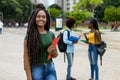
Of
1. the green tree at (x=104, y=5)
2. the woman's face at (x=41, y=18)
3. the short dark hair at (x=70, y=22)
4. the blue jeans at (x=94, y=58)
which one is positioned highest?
the woman's face at (x=41, y=18)

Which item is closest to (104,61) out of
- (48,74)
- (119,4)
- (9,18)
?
(48,74)

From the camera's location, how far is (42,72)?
5375 millimetres

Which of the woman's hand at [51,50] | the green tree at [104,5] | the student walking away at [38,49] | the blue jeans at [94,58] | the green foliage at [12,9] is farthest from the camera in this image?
the green tree at [104,5]

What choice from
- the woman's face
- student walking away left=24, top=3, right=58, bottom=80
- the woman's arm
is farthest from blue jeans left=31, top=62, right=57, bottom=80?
the woman's face

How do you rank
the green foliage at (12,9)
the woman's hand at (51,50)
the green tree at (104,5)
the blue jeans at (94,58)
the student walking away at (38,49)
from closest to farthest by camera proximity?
the woman's hand at (51,50), the student walking away at (38,49), the blue jeans at (94,58), the green foliage at (12,9), the green tree at (104,5)

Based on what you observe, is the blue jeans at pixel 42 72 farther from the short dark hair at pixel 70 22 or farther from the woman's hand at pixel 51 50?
the short dark hair at pixel 70 22

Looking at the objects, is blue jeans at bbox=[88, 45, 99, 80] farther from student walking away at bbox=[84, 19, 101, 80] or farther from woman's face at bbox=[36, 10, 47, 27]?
woman's face at bbox=[36, 10, 47, 27]

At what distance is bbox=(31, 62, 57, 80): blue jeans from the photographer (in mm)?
5348

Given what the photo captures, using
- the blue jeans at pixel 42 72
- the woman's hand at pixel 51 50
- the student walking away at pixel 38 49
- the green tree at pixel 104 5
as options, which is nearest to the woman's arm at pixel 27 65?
the student walking away at pixel 38 49

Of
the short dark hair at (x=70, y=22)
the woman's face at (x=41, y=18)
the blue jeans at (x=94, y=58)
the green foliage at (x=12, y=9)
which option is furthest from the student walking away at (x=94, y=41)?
the green foliage at (x=12, y=9)

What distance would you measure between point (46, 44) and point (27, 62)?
0.33 m

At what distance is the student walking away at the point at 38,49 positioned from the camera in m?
5.31

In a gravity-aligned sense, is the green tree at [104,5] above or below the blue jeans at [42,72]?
below

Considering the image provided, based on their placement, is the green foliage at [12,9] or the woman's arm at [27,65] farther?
the green foliage at [12,9]
